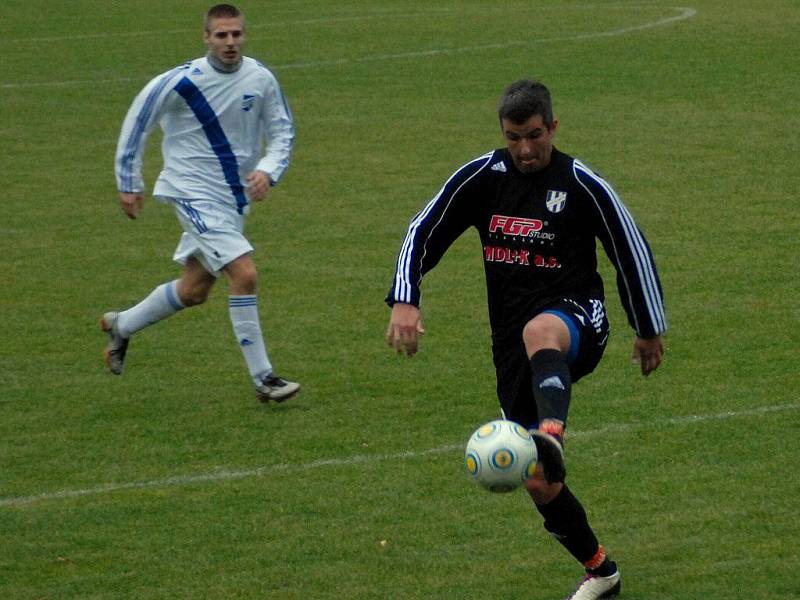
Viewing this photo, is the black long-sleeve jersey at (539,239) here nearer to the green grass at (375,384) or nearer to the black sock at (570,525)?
the black sock at (570,525)

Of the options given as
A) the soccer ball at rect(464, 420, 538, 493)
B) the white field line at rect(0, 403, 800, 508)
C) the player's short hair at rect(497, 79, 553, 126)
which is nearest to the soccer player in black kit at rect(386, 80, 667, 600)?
the player's short hair at rect(497, 79, 553, 126)

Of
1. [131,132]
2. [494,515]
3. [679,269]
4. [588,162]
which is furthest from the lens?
[588,162]

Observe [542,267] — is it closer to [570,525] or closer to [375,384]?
[570,525]

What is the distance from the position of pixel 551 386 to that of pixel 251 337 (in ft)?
12.6

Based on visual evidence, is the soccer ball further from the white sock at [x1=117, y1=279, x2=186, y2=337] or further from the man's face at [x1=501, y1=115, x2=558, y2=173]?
the white sock at [x1=117, y1=279, x2=186, y2=337]

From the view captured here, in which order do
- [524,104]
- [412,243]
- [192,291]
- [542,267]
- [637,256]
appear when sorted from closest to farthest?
[524,104] < [637,256] < [542,267] < [412,243] < [192,291]

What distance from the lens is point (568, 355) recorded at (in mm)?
6180

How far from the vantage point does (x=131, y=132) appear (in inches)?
373

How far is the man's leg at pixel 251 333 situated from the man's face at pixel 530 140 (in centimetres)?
343

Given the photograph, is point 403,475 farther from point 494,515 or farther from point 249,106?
point 249,106

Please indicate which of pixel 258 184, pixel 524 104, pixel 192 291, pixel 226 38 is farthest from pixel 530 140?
pixel 192 291

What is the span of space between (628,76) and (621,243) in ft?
52.3

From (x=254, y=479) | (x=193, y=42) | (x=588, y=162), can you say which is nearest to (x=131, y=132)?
(x=254, y=479)

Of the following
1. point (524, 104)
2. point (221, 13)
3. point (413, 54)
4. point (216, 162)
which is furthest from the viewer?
point (413, 54)
